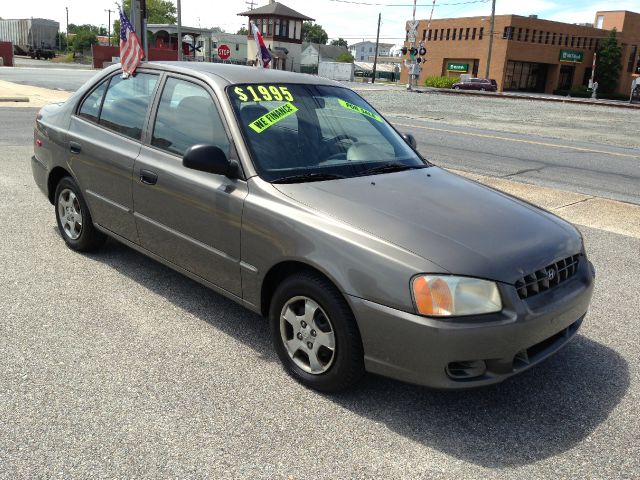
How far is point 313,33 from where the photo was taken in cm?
16088

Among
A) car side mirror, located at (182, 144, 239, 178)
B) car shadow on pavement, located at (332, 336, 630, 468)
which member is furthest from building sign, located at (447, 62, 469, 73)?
car side mirror, located at (182, 144, 239, 178)

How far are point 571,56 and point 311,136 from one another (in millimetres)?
78058

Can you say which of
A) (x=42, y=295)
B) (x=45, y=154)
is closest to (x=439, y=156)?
(x=45, y=154)

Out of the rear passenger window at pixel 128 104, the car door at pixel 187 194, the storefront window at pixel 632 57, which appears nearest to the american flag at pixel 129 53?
the rear passenger window at pixel 128 104

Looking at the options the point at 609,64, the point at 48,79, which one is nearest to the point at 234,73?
the point at 48,79

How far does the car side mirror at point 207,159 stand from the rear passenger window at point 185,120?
7.9 inches

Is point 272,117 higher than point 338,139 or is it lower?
higher

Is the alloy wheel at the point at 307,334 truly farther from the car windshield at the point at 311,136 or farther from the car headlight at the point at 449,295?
the car windshield at the point at 311,136

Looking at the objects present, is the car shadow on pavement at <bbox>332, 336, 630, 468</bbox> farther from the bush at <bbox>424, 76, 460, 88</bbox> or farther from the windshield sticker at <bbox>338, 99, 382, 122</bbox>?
the bush at <bbox>424, 76, 460, 88</bbox>

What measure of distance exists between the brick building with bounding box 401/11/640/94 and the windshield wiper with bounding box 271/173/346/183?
228ft

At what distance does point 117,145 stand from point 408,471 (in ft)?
10.2

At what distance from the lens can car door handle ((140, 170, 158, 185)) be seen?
400 centimetres

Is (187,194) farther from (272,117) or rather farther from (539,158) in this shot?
(539,158)

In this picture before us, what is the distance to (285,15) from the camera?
77.5 metres
